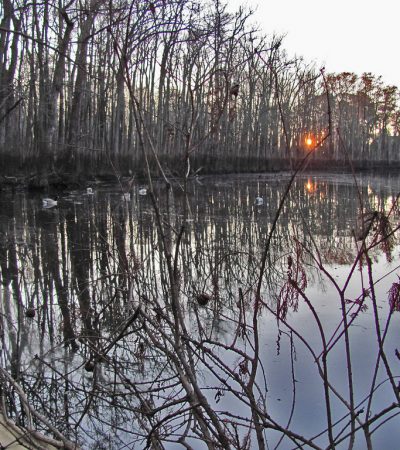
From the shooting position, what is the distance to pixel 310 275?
16.2ft

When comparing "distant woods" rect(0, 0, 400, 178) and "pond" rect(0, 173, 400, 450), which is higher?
"distant woods" rect(0, 0, 400, 178)

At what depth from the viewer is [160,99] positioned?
2372cm

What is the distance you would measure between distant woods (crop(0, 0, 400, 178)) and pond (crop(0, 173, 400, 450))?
0.36m

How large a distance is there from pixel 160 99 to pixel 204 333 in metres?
22.9

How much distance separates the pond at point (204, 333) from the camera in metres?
1.42

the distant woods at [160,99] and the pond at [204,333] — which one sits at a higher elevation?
the distant woods at [160,99]

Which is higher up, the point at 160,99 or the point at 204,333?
the point at 160,99

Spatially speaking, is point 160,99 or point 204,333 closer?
point 204,333

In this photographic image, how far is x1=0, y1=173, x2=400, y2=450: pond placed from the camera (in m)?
1.42

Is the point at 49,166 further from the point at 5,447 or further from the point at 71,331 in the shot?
the point at 5,447

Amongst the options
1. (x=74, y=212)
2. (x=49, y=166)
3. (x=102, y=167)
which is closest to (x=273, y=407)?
(x=74, y=212)

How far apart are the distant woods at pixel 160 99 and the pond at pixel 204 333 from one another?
357 millimetres

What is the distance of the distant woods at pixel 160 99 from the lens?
1461mm

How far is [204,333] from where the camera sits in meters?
1.86
